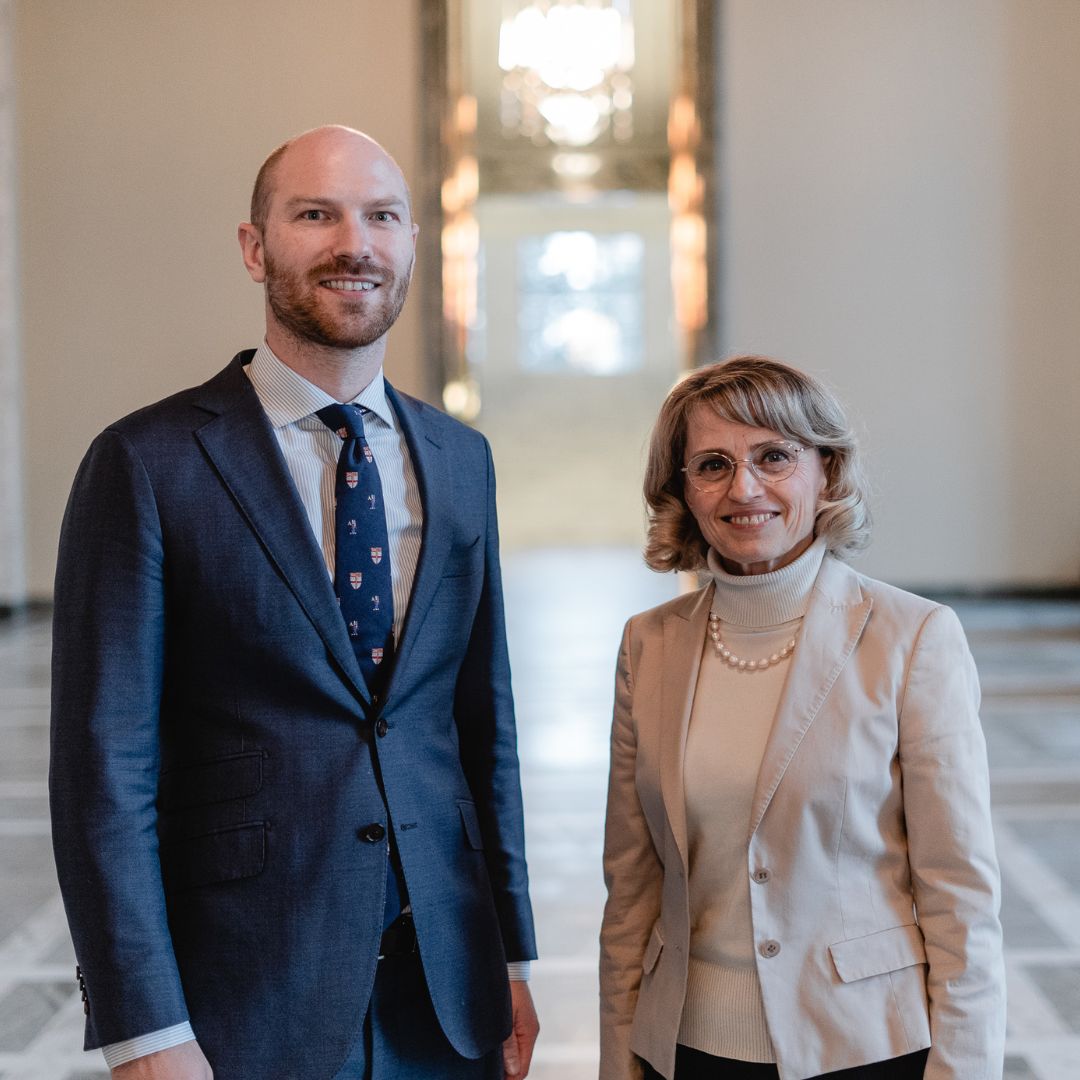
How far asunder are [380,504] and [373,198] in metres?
0.47

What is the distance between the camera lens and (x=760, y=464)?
2.07m

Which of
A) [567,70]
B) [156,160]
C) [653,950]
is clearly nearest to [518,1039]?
[653,950]

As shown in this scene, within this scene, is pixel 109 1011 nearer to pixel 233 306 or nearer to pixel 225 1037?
pixel 225 1037

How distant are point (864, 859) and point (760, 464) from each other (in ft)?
2.05

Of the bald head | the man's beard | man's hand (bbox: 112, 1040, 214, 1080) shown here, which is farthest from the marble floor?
the bald head

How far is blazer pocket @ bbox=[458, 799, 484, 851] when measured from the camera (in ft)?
6.93

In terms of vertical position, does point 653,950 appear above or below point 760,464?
below

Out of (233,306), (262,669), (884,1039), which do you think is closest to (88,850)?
(262,669)

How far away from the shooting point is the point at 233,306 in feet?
43.8

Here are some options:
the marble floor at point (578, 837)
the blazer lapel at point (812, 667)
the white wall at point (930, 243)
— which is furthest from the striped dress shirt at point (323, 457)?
the white wall at point (930, 243)

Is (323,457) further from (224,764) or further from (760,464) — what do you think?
(760,464)

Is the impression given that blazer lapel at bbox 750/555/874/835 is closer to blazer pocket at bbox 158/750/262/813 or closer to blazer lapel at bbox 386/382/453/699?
blazer lapel at bbox 386/382/453/699

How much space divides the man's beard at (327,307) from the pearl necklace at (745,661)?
0.73 metres

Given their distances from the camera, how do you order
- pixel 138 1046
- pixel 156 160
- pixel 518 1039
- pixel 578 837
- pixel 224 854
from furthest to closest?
pixel 156 160, pixel 578 837, pixel 518 1039, pixel 224 854, pixel 138 1046
